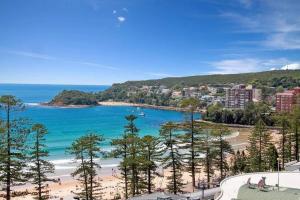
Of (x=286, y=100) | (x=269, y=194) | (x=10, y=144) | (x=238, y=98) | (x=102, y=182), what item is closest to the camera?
(x=269, y=194)

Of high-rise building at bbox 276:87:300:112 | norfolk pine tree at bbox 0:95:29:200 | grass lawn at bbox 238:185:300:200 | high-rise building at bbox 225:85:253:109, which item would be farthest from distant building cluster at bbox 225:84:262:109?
grass lawn at bbox 238:185:300:200

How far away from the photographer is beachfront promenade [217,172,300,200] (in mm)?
22516

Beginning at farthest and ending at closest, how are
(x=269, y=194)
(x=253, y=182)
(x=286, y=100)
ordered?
(x=286, y=100)
(x=253, y=182)
(x=269, y=194)

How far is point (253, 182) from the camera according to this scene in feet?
82.1

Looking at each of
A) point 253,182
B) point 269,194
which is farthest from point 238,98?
point 269,194

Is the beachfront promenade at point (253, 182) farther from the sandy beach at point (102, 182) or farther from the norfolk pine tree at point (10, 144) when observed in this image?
the norfolk pine tree at point (10, 144)

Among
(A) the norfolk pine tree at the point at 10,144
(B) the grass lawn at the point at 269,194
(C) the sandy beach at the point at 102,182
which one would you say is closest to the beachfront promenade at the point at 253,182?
(B) the grass lawn at the point at 269,194

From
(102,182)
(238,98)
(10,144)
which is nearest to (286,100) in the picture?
(238,98)

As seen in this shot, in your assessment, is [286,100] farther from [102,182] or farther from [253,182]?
[253,182]

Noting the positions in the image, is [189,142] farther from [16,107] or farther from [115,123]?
[115,123]

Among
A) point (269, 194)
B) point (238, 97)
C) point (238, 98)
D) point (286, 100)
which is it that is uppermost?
point (238, 97)

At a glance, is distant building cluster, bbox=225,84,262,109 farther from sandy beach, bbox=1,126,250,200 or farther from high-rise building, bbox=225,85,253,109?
sandy beach, bbox=1,126,250,200

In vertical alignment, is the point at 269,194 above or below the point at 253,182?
above

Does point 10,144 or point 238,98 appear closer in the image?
point 10,144
